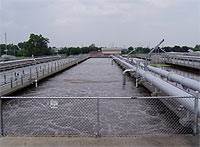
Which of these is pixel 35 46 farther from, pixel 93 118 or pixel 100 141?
pixel 100 141

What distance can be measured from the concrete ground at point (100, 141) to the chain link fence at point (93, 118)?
1695mm

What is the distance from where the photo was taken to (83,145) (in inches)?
206

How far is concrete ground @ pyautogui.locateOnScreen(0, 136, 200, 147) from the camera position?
207 inches

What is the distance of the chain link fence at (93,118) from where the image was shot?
827 cm

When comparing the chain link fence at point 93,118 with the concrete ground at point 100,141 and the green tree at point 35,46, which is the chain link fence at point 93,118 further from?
the green tree at point 35,46

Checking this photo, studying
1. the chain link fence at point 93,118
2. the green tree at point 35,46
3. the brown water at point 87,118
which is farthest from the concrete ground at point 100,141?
the green tree at point 35,46

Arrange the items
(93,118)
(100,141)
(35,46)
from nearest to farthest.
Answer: (100,141)
(93,118)
(35,46)

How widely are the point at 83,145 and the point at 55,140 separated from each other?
2.50 feet

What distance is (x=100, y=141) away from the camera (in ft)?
18.0

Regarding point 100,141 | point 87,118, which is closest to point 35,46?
point 87,118

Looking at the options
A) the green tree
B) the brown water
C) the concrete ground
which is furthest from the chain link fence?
the green tree

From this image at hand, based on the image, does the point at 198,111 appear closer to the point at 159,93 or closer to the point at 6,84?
the point at 159,93

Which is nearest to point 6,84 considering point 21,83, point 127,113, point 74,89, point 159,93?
point 21,83

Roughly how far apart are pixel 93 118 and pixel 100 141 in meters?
4.43
